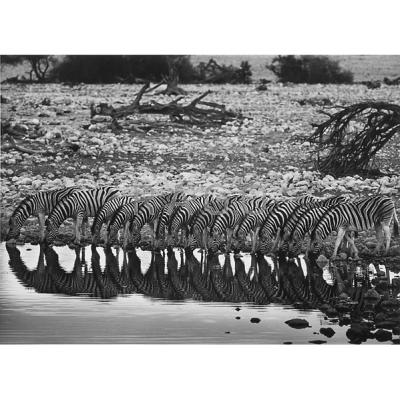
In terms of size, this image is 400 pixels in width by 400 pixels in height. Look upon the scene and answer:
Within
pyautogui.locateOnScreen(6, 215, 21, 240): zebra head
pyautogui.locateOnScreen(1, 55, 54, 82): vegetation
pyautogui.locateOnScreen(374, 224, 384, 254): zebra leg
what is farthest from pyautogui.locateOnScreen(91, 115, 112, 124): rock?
pyautogui.locateOnScreen(374, 224, 384, 254): zebra leg

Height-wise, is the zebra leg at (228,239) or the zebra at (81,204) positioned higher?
the zebra at (81,204)

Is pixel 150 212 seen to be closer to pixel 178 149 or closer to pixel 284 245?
pixel 178 149

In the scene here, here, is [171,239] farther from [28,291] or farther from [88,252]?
[28,291]

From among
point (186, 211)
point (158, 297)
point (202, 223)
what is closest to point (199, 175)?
point (186, 211)

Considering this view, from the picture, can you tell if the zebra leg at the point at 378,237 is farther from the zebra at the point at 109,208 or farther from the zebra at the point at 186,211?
the zebra at the point at 109,208

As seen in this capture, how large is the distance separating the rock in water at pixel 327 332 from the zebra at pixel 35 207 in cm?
317

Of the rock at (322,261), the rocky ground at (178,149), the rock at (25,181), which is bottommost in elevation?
the rock at (322,261)

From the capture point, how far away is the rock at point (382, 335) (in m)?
10.5

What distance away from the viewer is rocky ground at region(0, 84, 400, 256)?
37.3ft

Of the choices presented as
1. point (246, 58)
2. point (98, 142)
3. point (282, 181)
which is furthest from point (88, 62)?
point (282, 181)

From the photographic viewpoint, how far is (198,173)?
11383 millimetres

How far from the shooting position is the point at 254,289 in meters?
11.0

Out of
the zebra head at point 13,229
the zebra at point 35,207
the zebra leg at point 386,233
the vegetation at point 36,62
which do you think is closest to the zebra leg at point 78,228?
the zebra at point 35,207

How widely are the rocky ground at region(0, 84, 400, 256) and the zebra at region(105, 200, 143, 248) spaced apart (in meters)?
0.17
